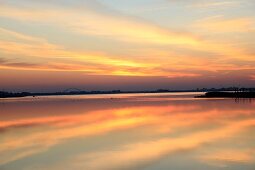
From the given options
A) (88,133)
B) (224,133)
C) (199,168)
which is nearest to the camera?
(199,168)

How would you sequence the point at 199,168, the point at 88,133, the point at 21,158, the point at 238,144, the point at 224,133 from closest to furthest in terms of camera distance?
the point at 199,168
the point at 21,158
the point at 238,144
the point at 224,133
the point at 88,133

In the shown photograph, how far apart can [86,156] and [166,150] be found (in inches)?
150

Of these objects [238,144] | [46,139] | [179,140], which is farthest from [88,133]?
[238,144]

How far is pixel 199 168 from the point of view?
13.8m

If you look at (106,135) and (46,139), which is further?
(106,135)

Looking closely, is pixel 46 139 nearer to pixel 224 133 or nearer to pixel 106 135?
pixel 106 135

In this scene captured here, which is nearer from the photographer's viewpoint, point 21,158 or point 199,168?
point 199,168

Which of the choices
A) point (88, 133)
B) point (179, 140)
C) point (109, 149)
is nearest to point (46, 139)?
point (88, 133)

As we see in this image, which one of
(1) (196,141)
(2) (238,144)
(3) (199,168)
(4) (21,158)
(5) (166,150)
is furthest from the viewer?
(1) (196,141)

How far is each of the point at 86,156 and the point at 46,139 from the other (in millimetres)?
6650

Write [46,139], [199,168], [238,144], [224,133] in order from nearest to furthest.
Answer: [199,168] < [238,144] < [46,139] < [224,133]

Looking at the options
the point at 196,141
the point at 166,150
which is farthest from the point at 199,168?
the point at 196,141

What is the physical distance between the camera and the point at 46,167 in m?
14.5

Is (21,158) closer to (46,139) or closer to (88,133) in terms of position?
(46,139)
